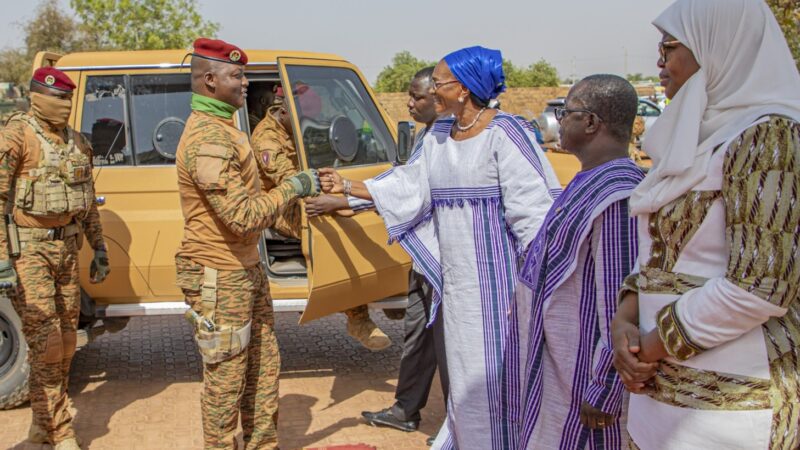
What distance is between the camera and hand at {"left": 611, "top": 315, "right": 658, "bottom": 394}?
210 cm

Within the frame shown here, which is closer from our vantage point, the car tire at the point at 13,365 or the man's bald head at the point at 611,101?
the man's bald head at the point at 611,101

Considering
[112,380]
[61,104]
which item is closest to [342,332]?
[112,380]

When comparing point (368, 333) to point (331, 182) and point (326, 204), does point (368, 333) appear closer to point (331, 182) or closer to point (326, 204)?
point (326, 204)

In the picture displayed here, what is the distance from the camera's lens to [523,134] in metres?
3.60

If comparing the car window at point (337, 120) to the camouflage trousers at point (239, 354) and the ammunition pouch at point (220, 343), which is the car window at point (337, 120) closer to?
the camouflage trousers at point (239, 354)

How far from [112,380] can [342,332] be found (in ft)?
6.68

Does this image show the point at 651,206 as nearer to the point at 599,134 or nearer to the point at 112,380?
the point at 599,134

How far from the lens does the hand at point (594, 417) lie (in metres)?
2.65

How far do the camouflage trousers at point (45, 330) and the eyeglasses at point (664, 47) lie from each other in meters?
3.66

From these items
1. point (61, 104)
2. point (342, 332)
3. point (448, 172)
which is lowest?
point (342, 332)

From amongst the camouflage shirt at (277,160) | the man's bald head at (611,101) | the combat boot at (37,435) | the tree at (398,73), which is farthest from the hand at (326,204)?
the tree at (398,73)

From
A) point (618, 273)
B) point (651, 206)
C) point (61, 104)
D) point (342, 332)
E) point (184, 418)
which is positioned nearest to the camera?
point (651, 206)

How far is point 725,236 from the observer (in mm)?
1924

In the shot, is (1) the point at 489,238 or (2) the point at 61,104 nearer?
(1) the point at 489,238
